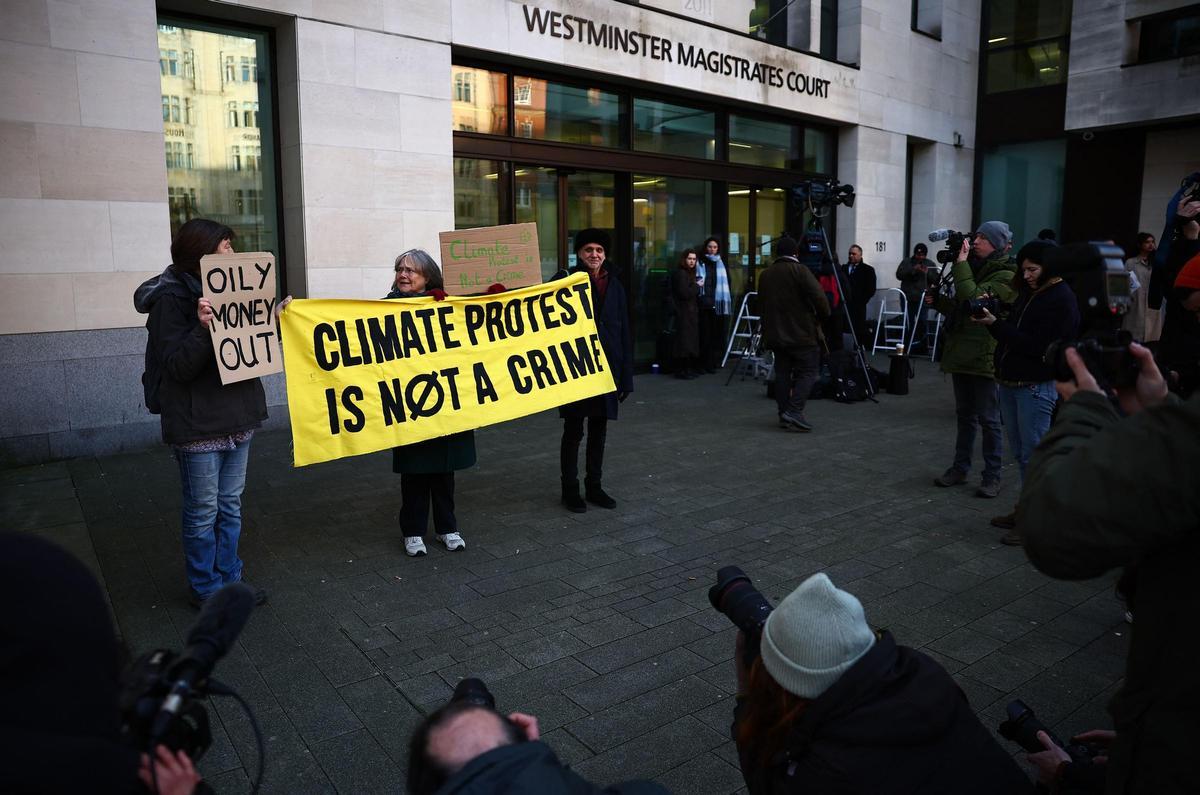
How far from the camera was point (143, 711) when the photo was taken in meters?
1.44

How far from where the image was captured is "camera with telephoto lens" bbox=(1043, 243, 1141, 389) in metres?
1.81

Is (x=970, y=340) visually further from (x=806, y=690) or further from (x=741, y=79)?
(x=741, y=79)

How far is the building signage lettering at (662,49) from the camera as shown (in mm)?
10766

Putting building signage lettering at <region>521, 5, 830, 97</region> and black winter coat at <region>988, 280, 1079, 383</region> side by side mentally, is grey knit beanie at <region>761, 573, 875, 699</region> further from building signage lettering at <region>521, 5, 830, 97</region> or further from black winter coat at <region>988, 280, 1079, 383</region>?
building signage lettering at <region>521, 5, 830, 97</region>

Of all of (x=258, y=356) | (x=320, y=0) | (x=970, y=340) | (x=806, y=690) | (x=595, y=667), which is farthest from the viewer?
(x=320, y=0)

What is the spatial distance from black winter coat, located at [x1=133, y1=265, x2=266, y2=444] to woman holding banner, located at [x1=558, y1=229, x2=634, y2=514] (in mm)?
2503

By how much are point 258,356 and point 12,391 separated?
4.24 m

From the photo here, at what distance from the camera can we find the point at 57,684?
1.34m

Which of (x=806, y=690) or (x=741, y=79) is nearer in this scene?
(x=806, y=690)

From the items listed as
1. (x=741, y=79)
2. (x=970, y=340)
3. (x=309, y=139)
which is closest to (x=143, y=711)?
(x=970, y=340)

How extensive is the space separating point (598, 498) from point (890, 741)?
182 inches

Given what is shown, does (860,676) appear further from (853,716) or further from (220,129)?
(220,129)

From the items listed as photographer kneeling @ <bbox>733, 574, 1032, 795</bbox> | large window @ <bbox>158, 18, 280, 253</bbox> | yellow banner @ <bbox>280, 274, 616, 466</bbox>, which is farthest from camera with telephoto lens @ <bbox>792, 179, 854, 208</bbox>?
photographer kneeling @ <bbox>733, 574, 1032, 795</bbox>

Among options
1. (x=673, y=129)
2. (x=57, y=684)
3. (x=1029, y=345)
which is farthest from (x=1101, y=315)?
(x=673, y=129)
